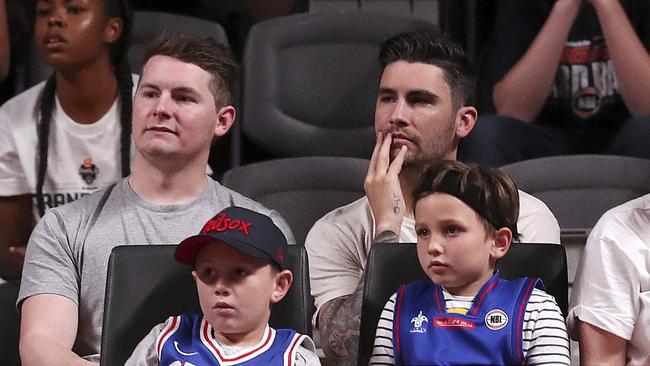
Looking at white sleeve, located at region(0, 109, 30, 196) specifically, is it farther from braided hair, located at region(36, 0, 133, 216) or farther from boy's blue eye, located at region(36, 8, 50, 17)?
boy's blue eye, located at region(36, 8, 50, 17)

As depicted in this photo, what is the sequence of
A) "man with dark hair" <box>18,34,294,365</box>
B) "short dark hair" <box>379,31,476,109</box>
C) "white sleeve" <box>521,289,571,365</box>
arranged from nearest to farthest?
"white sleeve" <box>521,289,571,365</box> < "man with dark hair" <box>18,34,294,365</box> < "short dark hair" <box>379,31,476,109</box>

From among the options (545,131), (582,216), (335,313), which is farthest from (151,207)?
(545,131)

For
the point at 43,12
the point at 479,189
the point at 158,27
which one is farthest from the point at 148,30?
the point at 479,189

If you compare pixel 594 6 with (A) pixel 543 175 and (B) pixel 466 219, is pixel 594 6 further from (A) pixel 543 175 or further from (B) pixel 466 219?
(B) pixel 466 219

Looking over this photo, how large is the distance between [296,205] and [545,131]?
2.51 ft

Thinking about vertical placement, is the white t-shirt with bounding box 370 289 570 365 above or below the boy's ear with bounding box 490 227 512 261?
below

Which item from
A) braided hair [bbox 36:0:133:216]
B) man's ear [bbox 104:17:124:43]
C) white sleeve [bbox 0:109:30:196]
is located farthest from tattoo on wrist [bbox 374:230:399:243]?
man's ear [bbox 104:17:124:43]

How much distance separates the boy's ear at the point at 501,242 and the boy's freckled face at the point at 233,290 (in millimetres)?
367

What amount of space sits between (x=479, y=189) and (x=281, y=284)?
359mm

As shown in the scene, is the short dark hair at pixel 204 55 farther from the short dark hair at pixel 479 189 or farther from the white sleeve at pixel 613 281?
the white sleeve at pixel 613 281

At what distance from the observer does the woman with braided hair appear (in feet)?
9.55

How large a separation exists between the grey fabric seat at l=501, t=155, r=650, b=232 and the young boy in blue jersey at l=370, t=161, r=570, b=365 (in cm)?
81

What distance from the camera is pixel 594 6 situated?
3121 millimetres

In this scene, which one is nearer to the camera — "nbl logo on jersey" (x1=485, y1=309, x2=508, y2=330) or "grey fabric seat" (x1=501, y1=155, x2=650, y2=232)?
"nbl logo on jersey" (x1=485, y1=309, x2=508, y2=330)
